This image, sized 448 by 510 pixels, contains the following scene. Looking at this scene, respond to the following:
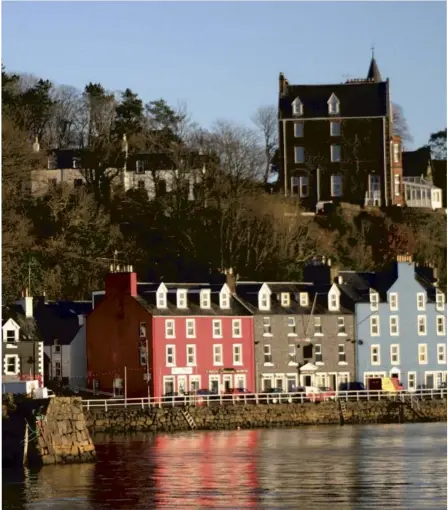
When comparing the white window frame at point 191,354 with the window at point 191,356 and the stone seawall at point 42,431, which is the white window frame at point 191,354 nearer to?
the window at point 191,356

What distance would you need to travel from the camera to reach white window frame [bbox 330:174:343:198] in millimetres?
123562

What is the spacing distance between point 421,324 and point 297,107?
91.3 feet

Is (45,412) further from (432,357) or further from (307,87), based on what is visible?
(307,87)

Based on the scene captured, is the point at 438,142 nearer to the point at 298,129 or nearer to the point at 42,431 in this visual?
the point at 298,129

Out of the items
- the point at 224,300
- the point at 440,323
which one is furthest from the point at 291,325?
the point at 440,323

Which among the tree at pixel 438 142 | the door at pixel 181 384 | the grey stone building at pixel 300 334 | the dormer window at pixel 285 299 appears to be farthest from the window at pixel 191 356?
the tree at pixel 438 142

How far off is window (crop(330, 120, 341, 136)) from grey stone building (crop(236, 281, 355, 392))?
27.0 meters

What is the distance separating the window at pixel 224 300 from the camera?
94.8 m

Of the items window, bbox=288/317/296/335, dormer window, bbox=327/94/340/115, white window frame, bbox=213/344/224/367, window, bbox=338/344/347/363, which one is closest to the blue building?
window, bbox=338/344/347/363

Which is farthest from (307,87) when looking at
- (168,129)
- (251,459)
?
(251,459)

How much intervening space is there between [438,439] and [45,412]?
20.2 m

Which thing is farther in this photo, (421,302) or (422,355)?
(421,302)

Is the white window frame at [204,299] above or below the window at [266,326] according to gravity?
above

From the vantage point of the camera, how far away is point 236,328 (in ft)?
311
